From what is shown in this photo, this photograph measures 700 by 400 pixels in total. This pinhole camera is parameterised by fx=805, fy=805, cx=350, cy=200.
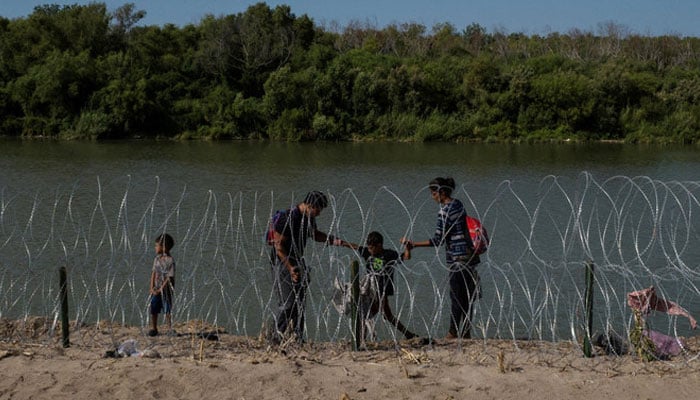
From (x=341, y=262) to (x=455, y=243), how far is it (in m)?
1.05

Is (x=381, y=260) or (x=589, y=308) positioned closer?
(x=589, y=308)

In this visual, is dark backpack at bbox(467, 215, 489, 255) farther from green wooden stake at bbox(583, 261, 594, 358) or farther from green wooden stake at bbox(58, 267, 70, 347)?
green wooden stake at bbox(58, 267, 70, 347)

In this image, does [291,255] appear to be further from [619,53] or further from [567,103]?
[619,53]

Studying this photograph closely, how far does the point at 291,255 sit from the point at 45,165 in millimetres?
23694

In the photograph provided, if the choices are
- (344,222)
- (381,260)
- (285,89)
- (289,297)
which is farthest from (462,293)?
(285,89)

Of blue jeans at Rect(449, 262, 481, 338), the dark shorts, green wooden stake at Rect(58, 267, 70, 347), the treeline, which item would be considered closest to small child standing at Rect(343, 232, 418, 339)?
blue jeans at Rect(449, 262, 481, 338)

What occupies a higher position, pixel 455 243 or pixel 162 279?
pixel 455 243

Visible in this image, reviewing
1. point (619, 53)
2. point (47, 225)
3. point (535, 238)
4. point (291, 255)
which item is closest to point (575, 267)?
point (535, 238)

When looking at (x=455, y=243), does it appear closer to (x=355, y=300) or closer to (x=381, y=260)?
(x=381, y=260)

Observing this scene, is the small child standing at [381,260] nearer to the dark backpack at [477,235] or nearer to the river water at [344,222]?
the river water at [344,222]

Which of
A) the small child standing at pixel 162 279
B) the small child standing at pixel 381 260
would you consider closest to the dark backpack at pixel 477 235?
the small child standing at pixel 381 260

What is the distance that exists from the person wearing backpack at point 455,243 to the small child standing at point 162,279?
7.26 ft

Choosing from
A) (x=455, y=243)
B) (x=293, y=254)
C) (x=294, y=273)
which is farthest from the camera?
(x=455, y=243)

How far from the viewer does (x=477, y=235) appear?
7.08m
